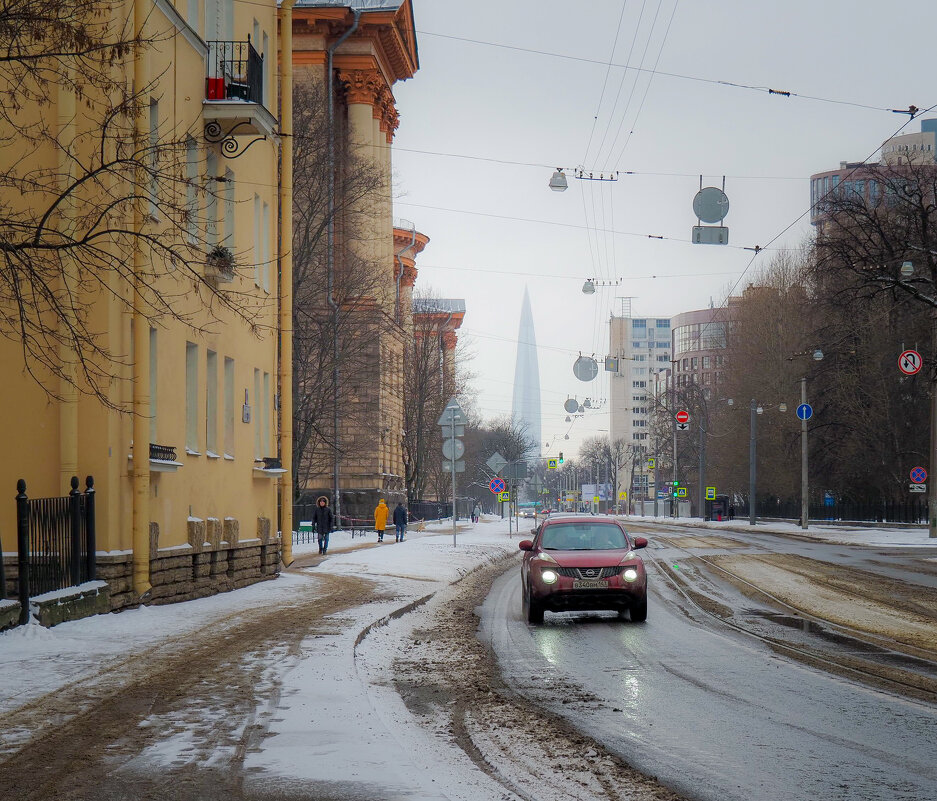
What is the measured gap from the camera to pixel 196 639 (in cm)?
1447

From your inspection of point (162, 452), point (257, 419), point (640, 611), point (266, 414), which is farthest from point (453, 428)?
point (640, 611)

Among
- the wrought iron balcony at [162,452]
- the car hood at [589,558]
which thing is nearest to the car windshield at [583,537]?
the car hood at [589,558]

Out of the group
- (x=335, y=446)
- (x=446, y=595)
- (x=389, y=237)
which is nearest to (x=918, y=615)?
(x=446, y=595)

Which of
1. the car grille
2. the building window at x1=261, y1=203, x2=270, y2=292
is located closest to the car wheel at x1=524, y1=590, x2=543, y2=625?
the car grille

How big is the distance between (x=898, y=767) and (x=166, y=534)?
A: 13616mm

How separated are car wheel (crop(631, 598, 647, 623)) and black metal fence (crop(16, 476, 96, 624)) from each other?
697cm

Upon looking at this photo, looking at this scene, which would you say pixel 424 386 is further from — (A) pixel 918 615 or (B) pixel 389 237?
(A) pixel 918 615

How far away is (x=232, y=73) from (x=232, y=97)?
1.51 ft

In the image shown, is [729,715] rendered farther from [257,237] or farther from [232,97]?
[257,237]

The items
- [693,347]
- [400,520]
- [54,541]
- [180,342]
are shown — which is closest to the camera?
[54,541]

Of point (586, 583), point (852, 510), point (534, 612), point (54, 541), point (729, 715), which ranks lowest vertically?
point (852, 510)

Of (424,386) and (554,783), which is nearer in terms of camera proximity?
(554,783)

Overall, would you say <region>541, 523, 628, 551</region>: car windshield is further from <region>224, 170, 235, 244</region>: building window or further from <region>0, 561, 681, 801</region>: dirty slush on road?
<region>224, 170, 235, 244</region>: building window

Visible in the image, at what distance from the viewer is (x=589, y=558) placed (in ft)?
57.3
